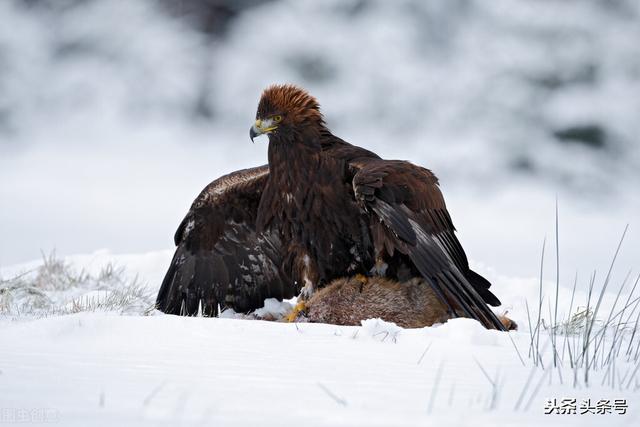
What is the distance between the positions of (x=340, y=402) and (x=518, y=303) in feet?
27.7

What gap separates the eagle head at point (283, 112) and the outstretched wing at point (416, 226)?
0.82 m

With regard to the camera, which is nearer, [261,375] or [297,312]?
[261,375]

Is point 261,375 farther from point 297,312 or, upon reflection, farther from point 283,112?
point 283,112

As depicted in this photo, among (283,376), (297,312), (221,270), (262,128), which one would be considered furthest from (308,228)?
(283,376)

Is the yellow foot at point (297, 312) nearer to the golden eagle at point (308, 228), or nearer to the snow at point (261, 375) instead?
the golden eagle at point (308, 228)

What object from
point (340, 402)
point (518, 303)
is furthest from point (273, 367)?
point (518, 303)

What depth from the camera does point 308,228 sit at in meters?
6.08

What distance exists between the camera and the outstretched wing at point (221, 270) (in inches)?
287

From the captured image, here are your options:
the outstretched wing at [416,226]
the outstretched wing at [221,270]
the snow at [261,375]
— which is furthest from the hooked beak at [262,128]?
the snow at [261,375]

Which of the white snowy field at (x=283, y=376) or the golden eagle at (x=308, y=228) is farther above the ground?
the golden eagle at (x=308, y=228)

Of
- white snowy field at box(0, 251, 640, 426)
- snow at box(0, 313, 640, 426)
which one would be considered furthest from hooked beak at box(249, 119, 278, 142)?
snow at box(0, 313, 640, 426)

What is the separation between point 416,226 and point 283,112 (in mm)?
1757

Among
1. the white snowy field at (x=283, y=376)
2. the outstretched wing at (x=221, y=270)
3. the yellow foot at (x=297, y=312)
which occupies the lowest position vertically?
the white snowy field at (x=283, y=376)

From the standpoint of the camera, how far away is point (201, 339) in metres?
3.36
